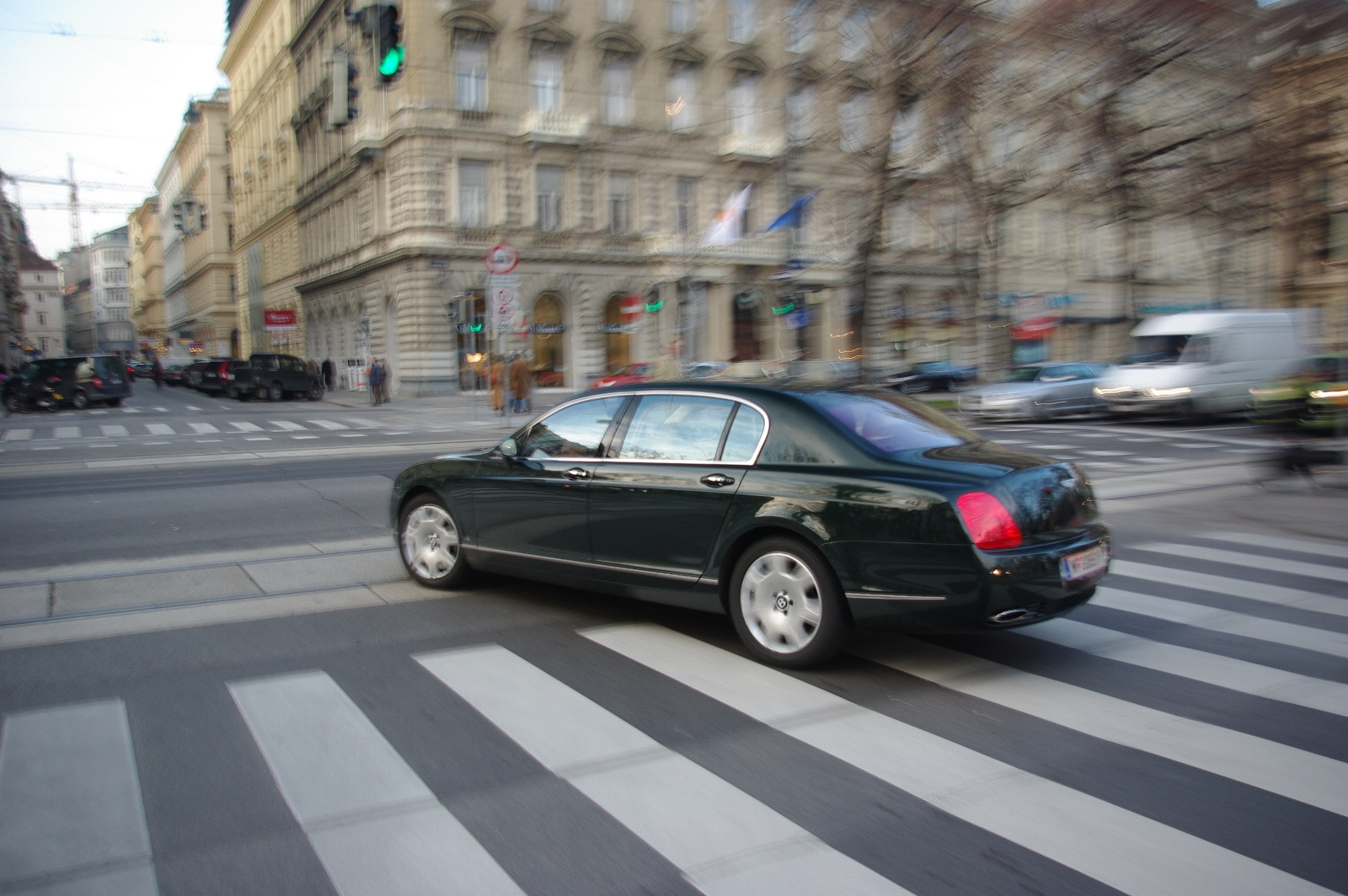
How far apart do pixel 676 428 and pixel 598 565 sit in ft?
3.00

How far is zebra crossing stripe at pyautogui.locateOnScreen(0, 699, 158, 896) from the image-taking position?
3.16 metres

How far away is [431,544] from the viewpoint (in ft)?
23.0

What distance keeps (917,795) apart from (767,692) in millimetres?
1228

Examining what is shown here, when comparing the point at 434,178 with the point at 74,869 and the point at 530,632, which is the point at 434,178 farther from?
the point at 74,869

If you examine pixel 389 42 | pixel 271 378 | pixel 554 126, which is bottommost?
pixel 271 378

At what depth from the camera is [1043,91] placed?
2447cm

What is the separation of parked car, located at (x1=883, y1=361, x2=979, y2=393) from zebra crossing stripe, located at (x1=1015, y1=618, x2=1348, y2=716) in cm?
3646

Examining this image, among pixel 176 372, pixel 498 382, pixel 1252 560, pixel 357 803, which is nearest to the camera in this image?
pixel 357 803

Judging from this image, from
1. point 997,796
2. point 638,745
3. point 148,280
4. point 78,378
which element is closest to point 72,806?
point 638,745

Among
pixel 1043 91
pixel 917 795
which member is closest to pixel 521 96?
pixel 1043 91

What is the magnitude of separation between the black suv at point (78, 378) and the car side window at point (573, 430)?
108 feet

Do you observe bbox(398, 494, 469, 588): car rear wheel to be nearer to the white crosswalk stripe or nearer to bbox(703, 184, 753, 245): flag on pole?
the white crosswalk stripe

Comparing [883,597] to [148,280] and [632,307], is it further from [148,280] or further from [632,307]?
[148,280]

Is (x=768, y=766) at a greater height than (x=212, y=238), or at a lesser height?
lesser
